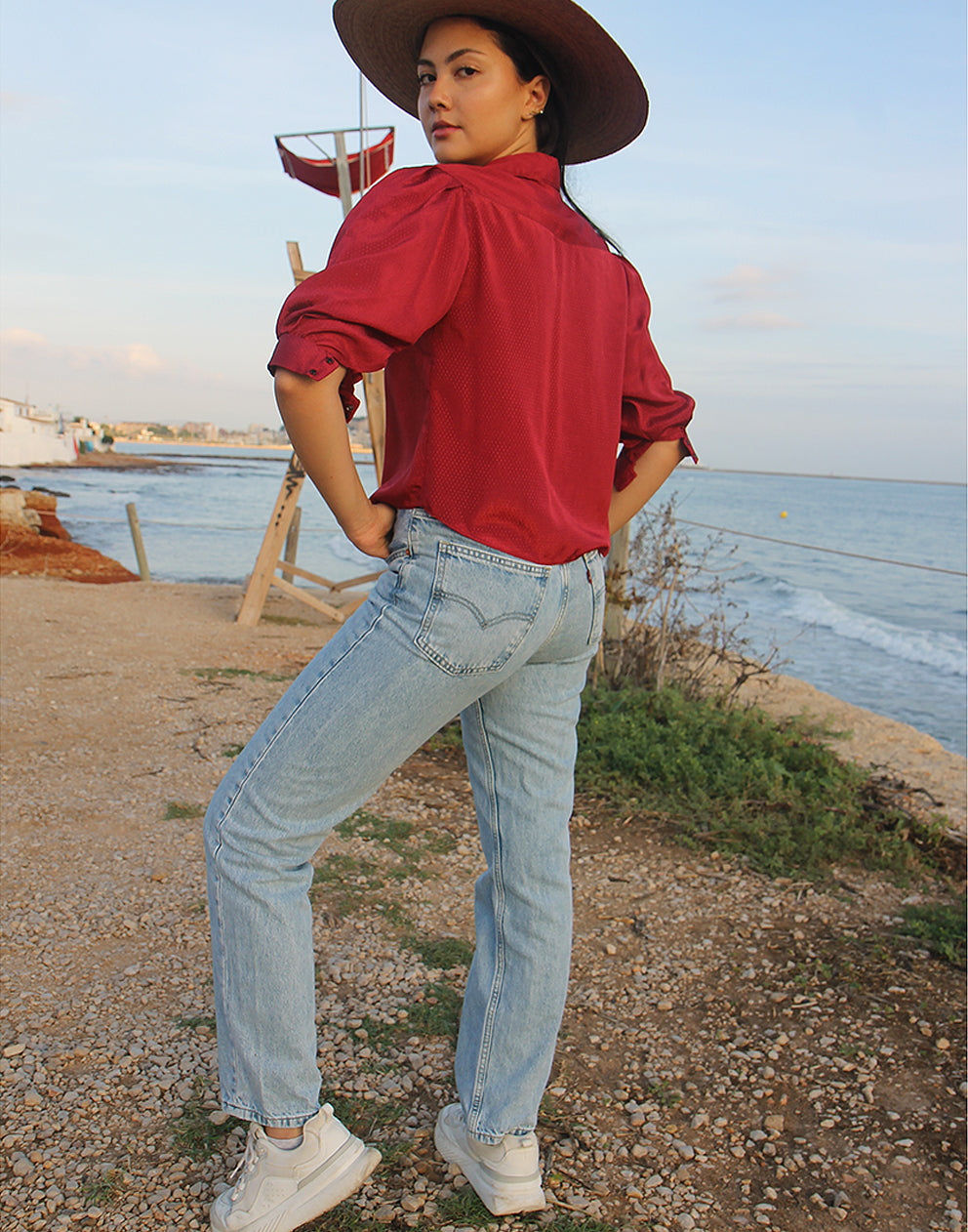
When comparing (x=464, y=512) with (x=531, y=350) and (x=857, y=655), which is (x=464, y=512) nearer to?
(x=531, y=350)

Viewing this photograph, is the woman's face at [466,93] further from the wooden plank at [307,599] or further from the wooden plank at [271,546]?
the wooden plank at [307,599]

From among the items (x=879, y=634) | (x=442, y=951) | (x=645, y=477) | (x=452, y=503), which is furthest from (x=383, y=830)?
(x=879, y=634)

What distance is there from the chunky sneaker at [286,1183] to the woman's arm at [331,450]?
39.3 inches

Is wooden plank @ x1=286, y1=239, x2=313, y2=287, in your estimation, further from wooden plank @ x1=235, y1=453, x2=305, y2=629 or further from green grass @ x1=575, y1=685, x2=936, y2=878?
green grass @ x1=575, y1=685, x2=936, y2=878

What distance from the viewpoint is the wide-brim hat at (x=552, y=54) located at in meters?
1.41

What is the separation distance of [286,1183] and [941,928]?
2.26m

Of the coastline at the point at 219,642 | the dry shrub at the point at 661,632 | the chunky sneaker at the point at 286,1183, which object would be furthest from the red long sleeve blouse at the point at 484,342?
the dry shrub at the point at 661,632

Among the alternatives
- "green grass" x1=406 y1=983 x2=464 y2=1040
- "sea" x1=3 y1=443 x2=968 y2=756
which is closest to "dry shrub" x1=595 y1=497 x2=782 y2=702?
"sea" x1=3 y1=443 x2=968 y2=756

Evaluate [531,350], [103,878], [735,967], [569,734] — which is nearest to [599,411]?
[531,350]

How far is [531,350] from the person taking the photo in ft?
4.47

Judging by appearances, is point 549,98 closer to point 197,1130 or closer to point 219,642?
point 197,1130

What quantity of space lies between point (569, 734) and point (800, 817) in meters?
2.49

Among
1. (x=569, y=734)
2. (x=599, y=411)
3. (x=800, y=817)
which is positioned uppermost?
(x=599, y=411)

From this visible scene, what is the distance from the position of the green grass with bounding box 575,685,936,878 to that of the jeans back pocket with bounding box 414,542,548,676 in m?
2.39
